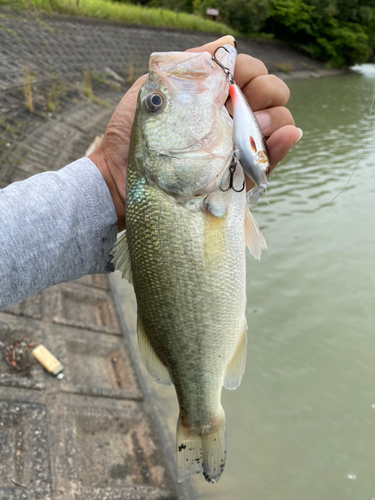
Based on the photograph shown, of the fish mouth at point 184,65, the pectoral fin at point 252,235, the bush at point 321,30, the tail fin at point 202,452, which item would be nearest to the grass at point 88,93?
the fish mouth at point 184,65

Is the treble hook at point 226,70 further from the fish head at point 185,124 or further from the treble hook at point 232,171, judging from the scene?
the treble hook at point 232,171

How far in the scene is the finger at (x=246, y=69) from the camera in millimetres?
1913

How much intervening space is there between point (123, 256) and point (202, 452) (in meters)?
1.04

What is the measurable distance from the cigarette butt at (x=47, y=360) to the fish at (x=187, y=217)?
249 centimetres

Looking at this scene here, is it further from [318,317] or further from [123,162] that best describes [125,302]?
[123,162]

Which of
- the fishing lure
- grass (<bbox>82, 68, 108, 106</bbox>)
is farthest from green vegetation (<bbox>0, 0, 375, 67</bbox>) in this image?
the fishing lure

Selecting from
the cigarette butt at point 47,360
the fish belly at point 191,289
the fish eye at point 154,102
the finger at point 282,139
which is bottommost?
the cigarette butt at point 47,360

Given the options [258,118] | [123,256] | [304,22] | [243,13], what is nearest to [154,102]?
[258,118]

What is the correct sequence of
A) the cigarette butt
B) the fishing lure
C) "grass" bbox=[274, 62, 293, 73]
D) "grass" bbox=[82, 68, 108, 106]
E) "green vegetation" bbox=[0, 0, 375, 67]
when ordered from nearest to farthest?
the fishing lure, the cigarette butt, "grass" bbox=[82, 68, 108, 106], "grass" bbox=[274, 62, 293, 73], "green vegetation" bbox=[0, 0, 375, 67]

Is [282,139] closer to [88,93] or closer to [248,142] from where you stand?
[248,142]

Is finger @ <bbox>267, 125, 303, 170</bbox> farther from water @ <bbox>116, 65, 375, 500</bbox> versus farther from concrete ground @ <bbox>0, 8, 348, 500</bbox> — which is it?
water @ <bbox>116, 65, 375, 500</bbox>

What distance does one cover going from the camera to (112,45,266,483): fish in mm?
1646

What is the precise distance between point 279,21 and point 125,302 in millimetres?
35642

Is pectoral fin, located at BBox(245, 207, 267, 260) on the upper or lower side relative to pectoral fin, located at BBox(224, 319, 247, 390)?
→ upper
